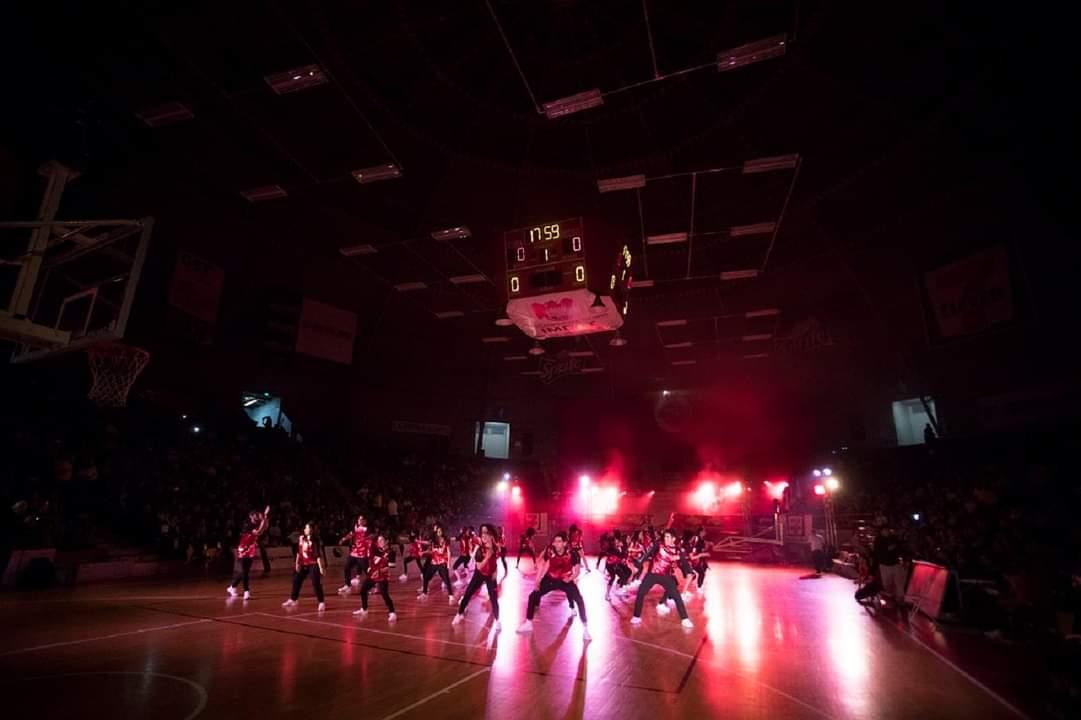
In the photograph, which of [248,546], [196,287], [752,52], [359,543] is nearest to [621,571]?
[359,543]

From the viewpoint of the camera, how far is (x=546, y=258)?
436 inches

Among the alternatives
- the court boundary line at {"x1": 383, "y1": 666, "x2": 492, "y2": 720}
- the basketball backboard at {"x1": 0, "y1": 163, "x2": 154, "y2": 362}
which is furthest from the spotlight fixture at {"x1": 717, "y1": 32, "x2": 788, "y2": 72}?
the court boundary line at {"x1": 383, "y1": 666, "x2": 492, "y2": 720}

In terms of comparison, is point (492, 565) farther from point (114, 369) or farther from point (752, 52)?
point (114, 369)

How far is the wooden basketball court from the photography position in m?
5.10

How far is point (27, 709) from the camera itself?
15.9 feet

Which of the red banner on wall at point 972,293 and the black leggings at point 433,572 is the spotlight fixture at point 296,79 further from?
the red banner on wall at point 972,293

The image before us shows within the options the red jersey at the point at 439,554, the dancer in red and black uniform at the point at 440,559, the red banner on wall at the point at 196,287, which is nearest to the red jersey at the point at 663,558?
the dancer in red and black uniform at the point at 440,559

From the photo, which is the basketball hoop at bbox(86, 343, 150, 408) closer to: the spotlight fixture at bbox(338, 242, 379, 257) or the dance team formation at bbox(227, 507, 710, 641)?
the dance team formation at bbox(227, 507, 710, 641)

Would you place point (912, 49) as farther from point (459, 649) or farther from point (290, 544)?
point (290, 544)

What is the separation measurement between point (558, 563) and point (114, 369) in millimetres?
11770

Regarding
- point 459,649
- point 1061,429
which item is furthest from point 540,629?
point 1061,429

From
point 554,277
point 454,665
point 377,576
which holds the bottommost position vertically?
point 454,665

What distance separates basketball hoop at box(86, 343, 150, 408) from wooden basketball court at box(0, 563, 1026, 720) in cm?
434

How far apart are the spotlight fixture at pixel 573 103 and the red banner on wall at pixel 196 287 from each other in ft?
42.2
